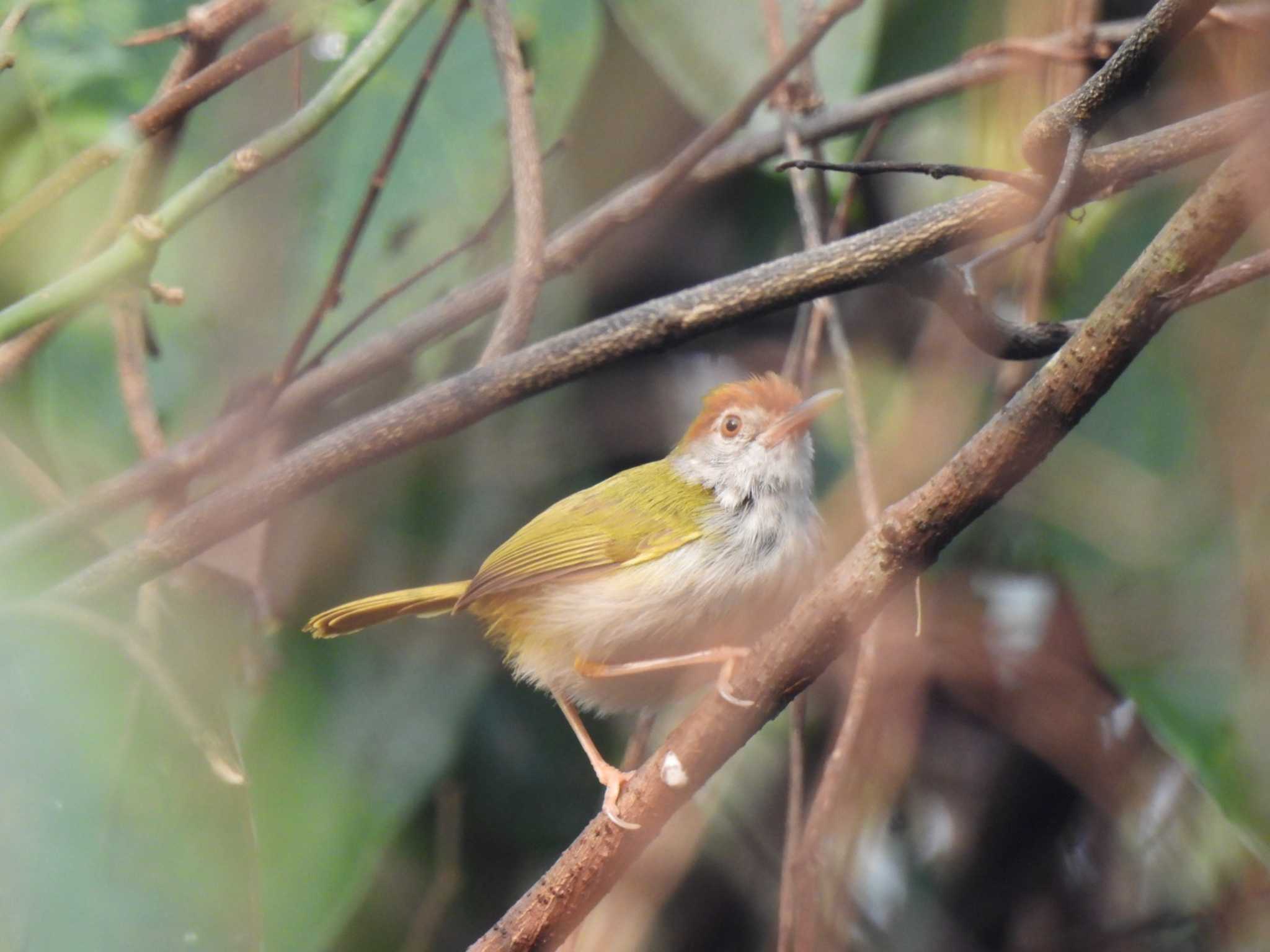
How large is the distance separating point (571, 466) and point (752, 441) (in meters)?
1.04

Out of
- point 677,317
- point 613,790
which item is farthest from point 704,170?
point 613,790

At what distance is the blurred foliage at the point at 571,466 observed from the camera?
2967mm

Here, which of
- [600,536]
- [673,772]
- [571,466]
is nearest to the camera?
[673,772]

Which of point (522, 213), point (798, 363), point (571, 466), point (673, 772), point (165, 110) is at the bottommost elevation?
point (571, 466)

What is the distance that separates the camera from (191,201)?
2.28 metres

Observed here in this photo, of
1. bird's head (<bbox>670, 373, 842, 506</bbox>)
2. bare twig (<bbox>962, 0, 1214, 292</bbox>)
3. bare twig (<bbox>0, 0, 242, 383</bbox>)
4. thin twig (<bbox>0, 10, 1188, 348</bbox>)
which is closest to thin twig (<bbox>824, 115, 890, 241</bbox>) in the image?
thin twig (<bbox>0, 10, 1188, 348</bbox>)

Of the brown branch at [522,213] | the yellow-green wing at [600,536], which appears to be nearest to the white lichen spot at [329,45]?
the brown branch at [522,213]

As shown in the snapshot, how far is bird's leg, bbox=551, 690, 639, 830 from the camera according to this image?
6.27 feet

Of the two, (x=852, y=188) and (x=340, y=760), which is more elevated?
(x=852, y=188)

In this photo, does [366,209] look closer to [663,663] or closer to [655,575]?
[655,575]

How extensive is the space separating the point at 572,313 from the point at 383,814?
1.51m

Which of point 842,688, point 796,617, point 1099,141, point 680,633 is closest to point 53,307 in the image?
point 680,633

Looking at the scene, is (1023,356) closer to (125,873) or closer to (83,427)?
(125,873)

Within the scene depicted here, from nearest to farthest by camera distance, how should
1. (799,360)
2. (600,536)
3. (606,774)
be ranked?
1. (606,774)
2. (600,536)
3. (799,360)
